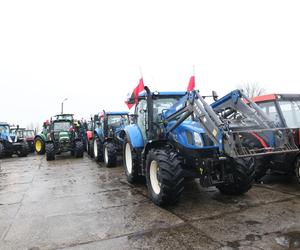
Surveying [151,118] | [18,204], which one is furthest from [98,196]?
[151,118]

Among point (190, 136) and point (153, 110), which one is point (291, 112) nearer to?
point (190, 136)

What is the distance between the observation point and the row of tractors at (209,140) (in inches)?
195

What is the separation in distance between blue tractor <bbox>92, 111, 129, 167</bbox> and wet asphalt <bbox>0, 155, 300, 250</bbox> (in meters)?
3.34

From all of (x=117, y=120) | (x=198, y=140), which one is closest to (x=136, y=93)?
(x=198, y=140)

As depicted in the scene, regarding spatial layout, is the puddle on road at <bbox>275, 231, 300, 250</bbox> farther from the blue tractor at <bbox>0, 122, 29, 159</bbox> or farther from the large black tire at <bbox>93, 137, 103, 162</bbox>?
the blue tractor at <bbox>0, 122, 29, 159</bbox>

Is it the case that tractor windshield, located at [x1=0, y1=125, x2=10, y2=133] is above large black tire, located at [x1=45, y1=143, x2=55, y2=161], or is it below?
above

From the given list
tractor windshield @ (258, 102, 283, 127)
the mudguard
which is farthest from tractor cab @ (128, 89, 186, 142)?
tractor windshield @ (258, 102, 283, 127)

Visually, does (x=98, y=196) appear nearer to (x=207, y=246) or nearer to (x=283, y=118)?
(x=207, y=246)

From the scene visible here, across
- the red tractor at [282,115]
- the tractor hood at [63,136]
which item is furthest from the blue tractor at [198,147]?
the tractor hood at [63,136]

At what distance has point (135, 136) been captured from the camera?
7.31m

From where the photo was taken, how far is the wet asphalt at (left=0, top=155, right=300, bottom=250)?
4066 millimetres

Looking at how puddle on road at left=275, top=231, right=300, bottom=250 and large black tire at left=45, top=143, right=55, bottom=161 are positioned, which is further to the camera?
large black tire at left=45, top=143, right=55, bottom=161

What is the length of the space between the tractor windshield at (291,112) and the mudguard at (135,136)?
3371 mm

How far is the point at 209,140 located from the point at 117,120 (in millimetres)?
7589
